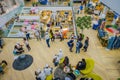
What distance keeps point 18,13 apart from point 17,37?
13.4 feet

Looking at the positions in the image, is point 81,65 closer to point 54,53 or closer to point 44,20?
point 54,53

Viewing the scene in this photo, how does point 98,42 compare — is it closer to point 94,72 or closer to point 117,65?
point 117,65

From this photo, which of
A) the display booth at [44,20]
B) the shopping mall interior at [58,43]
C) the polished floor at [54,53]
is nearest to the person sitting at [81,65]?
the shopping mall interior at [58,43]

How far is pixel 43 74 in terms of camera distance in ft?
26.6

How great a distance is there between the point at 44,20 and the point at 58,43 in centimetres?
426

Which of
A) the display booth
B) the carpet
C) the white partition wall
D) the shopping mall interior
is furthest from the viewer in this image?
the display booth

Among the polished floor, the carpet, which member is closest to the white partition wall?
the polished floor

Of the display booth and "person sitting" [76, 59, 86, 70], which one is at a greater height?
the display booth

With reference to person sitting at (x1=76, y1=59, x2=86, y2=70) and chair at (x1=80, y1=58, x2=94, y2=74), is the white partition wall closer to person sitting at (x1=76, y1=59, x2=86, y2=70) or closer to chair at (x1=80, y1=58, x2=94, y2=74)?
person sitting at (x1=76, y1=59, x2=86, y2=70)

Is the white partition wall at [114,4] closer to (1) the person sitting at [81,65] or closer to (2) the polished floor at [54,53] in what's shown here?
(1) the person sitting at [81,65]

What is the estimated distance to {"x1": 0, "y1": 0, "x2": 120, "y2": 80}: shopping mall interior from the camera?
887 centimetres

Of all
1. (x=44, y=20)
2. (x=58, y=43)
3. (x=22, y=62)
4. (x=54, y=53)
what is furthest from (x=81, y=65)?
(x=44, y=20)

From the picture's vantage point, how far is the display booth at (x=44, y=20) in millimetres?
13981

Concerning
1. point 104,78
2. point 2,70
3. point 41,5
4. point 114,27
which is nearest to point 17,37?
point 2,70
